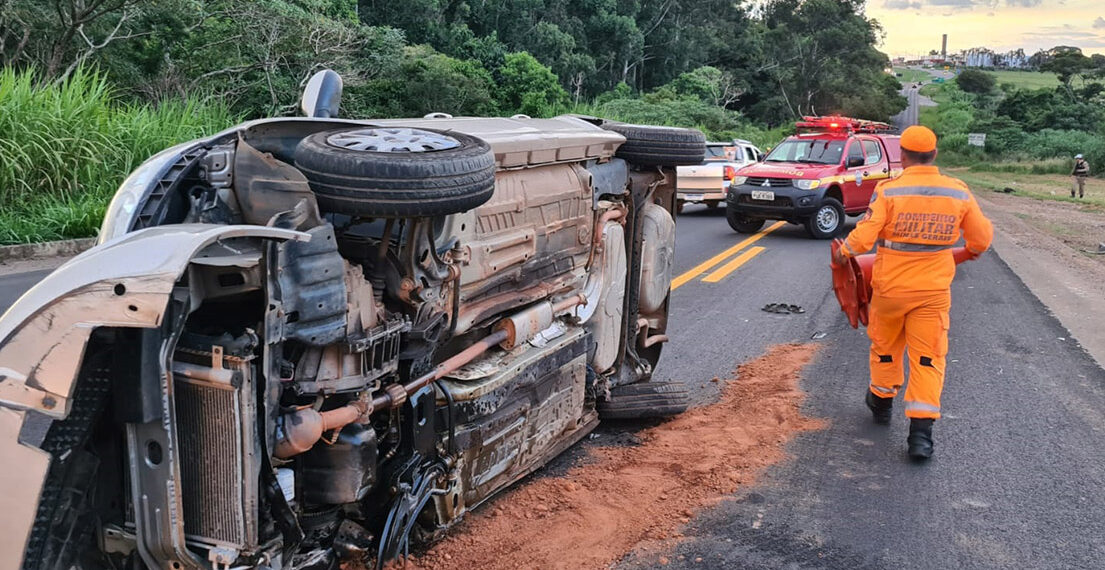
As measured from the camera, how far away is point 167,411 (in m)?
2.54

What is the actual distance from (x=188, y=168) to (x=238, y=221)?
0.84 ft

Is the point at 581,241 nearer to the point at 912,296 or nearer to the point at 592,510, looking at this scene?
the point at 592,510

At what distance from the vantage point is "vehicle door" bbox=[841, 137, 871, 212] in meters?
15.8

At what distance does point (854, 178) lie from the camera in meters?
15.9

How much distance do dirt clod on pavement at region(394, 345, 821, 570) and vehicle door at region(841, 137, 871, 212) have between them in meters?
10.7

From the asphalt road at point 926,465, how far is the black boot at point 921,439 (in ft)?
0.24

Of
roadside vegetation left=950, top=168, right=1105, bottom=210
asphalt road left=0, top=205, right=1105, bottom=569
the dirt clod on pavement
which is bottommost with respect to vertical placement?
roadside vegetation left=950, top=168, right=1105, bottom=210

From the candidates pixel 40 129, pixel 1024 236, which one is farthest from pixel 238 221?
pixel 1024 236

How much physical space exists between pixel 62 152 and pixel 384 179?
10.4 metres

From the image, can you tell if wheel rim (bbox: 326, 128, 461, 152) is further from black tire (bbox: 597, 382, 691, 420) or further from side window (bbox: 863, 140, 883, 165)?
side window (bbox: 863, 140, 883, 165)

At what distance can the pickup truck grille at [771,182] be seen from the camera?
15430mm

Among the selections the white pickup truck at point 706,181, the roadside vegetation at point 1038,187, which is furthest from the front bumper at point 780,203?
the roadside vegetation at point 1038,187

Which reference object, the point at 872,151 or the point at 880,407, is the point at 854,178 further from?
the point at 880,407

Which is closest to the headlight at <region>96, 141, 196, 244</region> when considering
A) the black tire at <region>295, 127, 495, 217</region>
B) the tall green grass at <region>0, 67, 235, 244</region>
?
the black tire at <region>295, 127, 495, 217</region>
